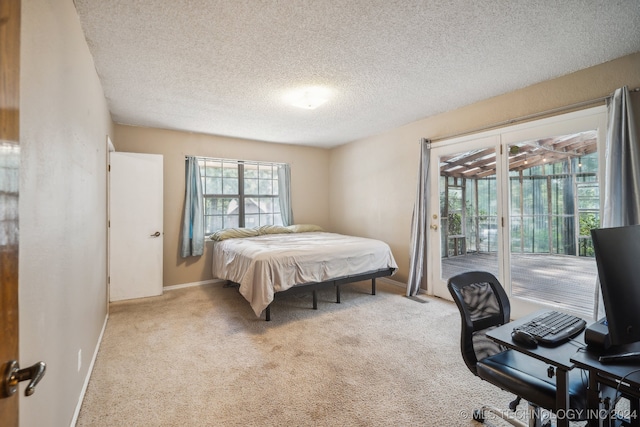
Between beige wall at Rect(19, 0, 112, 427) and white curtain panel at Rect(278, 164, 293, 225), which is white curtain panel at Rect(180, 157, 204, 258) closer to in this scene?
white curtain panel at Rect(278, 164, 293, 225)

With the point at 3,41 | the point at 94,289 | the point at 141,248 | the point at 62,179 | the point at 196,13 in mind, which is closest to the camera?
the point at 3,41

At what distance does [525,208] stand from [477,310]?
6.93ft

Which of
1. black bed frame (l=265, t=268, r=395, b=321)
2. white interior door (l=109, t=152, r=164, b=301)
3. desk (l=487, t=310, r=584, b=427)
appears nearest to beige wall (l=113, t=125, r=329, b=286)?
white interior door (l=109, t=152, r=164, b=301)

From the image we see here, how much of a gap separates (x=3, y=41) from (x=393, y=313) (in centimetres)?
351

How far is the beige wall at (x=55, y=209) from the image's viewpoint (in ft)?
3.53

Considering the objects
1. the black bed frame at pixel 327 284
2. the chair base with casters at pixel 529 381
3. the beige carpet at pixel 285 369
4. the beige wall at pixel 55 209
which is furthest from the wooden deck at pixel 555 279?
the beige wall at pixel 55 209

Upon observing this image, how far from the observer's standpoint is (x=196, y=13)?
1.89m

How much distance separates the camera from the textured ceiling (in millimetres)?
1870

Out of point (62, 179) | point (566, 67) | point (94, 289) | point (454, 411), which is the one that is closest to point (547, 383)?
point (454, 411)

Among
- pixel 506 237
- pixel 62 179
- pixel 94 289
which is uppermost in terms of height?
pixel 62 179

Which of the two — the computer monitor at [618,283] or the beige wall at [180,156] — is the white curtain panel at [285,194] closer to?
the beige wall at [180,156]

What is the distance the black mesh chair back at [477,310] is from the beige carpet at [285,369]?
0.49m

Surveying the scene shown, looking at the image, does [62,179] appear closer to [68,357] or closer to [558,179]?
[68,357]

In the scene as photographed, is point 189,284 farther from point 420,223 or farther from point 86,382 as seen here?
point 420,223
